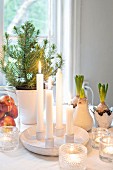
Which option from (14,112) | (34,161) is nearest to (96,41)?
(14,112)

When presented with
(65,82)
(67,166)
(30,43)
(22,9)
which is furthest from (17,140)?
(22,9)

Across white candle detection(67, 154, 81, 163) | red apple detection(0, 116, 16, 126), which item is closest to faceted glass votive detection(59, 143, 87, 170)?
white candle detection(67, 154, 81, 163)

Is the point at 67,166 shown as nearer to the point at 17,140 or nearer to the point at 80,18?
the point at 17,140

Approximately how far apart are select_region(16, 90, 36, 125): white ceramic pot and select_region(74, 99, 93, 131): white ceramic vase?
0.70 ft

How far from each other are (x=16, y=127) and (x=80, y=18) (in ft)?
5.09

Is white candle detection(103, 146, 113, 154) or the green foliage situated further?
the green foliage

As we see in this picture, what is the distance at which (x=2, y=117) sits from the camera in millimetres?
1116

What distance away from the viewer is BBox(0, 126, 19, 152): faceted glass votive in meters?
0.98

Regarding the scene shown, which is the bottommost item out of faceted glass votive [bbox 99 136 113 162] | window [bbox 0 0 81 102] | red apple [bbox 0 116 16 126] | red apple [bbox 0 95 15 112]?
faceted glass votive [bbox 99 136 113 162]

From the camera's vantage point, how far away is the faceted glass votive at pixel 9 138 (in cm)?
98

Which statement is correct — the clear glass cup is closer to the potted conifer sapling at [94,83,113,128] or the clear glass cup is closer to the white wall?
the potted conifer sapling at [94,83,113,128]

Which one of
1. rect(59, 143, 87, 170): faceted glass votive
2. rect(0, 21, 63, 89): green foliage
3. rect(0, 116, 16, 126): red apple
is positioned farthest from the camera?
rect(0, 21, 63, 89): green foliage

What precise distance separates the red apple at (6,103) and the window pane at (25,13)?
1.33 metres

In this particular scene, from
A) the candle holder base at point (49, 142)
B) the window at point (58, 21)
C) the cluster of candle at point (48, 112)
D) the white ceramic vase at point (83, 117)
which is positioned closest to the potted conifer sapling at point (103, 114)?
the white ceramic vase at point (83, 117)
